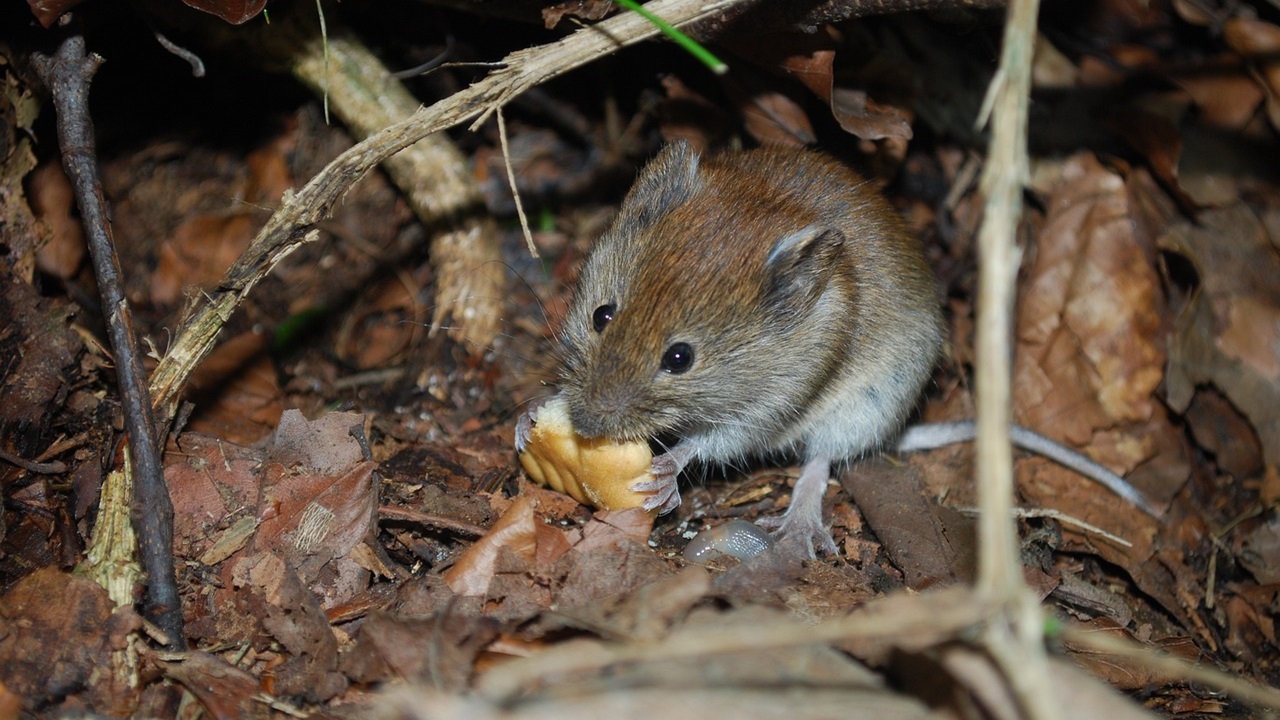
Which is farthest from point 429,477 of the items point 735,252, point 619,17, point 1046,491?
point 1046,491

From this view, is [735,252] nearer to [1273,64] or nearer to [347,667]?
[347,667]

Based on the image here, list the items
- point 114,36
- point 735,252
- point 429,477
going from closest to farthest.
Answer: point 735,252
point 429,477
point 114,36

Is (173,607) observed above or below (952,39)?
below

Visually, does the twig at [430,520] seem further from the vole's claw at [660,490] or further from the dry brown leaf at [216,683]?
the dry brown leaf at [216,683]

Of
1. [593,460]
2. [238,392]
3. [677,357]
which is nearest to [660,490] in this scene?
[593,460]

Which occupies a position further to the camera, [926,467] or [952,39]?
[952,39]

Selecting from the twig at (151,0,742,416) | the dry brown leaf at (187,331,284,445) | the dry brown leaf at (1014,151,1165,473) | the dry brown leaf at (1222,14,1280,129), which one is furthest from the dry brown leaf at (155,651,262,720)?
the dry brown leaf at (1222,14,1280,129)

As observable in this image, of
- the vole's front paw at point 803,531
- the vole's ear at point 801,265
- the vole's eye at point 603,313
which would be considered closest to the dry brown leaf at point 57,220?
the vole's eye at point 603,313
